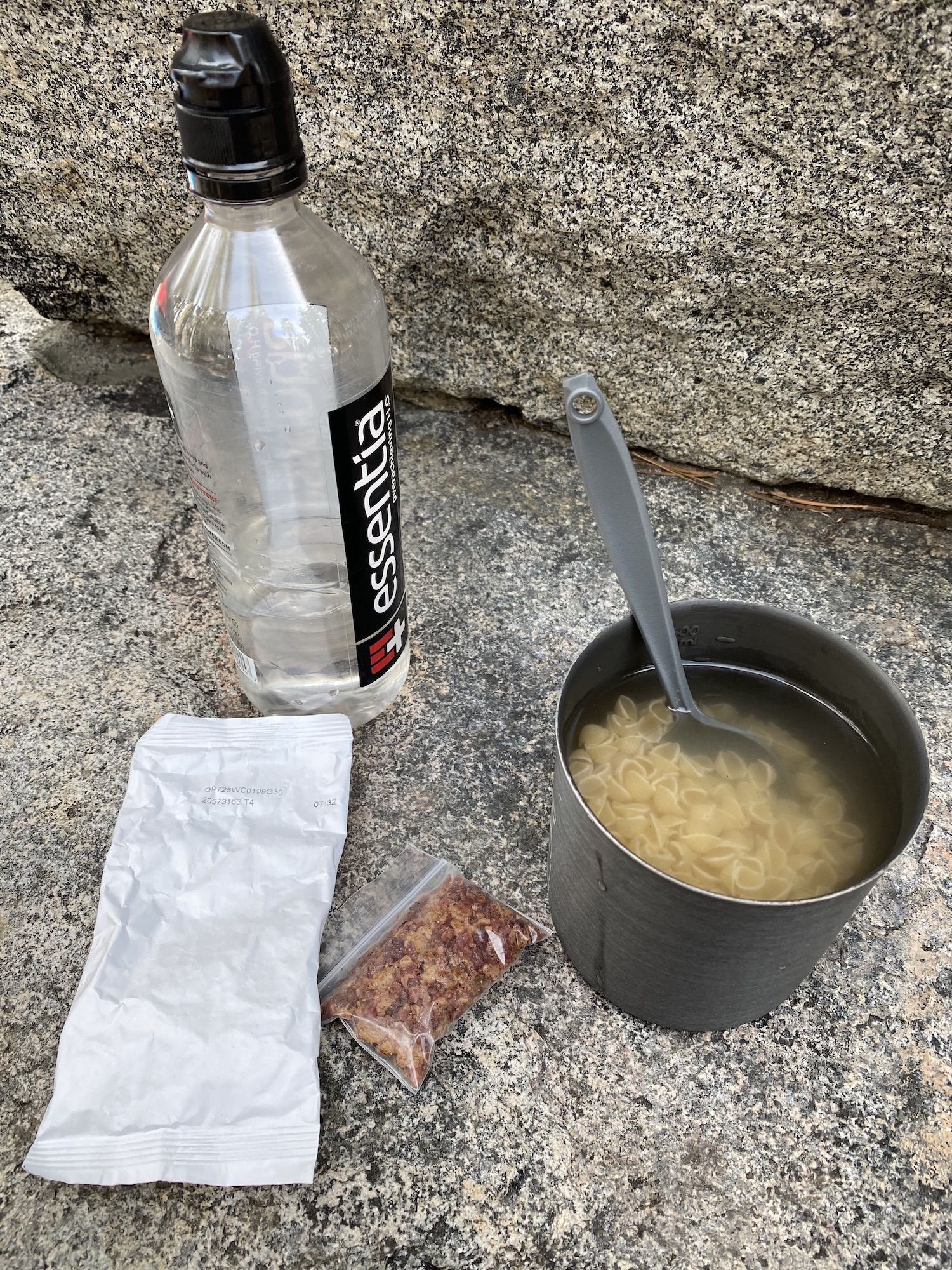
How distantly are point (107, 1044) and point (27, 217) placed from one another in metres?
1.11

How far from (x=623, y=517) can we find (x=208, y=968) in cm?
51

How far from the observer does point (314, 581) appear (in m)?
0.94

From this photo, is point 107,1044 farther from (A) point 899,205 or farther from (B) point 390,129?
(A) point 899,205

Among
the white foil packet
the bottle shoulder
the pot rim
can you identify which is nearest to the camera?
the pot rim

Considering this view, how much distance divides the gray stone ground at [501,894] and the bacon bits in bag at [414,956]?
0.08 ft

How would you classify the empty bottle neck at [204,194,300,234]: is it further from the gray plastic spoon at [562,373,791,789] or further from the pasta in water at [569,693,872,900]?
the pasta in water at [569,693,872,900]

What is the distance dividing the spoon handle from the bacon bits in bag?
0.27 meters

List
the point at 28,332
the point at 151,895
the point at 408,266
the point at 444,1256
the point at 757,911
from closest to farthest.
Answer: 1. the point at 757,911
2. the point at 444,1256
3. the point at 151,895
4. the point at 408,266
5. the point at 28,332

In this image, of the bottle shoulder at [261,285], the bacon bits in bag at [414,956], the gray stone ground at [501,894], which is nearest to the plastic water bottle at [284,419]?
the bottle shoulder at [261,285]

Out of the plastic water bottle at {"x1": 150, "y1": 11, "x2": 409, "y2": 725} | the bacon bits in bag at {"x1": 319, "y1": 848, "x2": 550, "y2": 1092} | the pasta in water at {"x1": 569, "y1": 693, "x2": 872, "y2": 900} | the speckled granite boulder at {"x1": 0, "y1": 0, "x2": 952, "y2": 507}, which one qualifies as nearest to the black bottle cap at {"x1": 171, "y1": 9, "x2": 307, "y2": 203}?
the plastic water bottle at {"x1": 150, "y1": 11, "x2": 409, "y2": 725}

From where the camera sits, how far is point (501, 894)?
846 millimetres

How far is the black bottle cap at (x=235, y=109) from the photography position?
59 cm

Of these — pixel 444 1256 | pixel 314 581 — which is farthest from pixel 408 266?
pixel 444 1256

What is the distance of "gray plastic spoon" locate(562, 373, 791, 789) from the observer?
636mm
